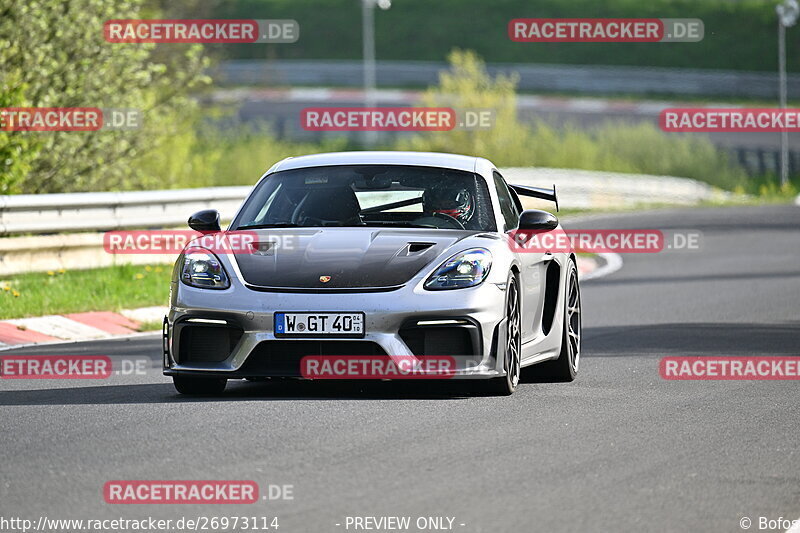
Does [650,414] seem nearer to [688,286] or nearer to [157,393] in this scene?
[157,393]

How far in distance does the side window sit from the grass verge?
526 centimetres

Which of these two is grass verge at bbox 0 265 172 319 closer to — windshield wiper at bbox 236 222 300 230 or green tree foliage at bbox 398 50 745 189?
windshield wiper at bbox 236 222 300 230

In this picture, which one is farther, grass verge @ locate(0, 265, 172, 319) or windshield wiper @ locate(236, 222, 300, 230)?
grass verge @ locate(0, 265, 172, 319)

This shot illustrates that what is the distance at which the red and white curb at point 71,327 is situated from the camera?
527 inches

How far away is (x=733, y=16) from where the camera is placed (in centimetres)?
6506

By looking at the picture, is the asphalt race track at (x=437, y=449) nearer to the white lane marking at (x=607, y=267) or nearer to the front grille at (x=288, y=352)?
the front grille at (x=288, y=352)

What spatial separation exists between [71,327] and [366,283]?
5752 mm

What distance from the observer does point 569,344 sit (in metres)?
10.6

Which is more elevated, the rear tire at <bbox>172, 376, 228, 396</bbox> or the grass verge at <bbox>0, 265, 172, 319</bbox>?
the grass verge at <bbox>0, 265, 172, 319</bbox>

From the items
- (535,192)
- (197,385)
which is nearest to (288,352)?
(197,385)

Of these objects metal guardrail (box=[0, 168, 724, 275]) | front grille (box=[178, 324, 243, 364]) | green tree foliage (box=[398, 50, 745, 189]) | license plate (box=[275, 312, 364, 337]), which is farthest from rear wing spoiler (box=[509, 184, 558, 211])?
green tree foliage (box=[398, 50, 745, 189])

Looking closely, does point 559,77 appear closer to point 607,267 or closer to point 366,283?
point 607,267

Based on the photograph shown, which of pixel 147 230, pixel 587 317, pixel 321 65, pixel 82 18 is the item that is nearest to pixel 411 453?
pixel 587 317

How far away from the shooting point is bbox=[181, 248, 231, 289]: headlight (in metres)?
9.11
